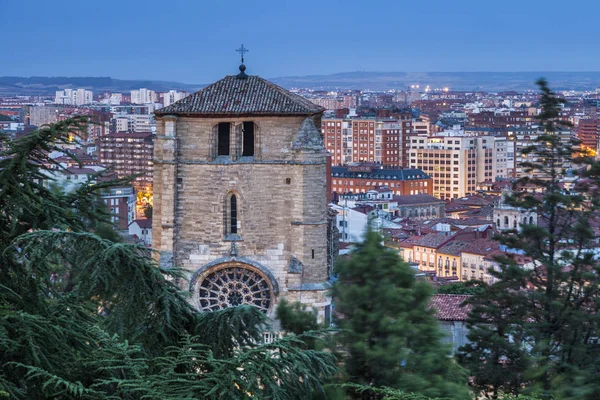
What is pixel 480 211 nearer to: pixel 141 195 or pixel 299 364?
pixel 141 195

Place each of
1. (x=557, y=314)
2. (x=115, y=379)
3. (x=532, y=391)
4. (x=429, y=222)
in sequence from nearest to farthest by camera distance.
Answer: (x=115, y=379) < (x=532, y=391) < (x=557, y=314) < (x=429, y=222)

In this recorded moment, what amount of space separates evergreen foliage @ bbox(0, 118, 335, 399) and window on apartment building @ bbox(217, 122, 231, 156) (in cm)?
1112

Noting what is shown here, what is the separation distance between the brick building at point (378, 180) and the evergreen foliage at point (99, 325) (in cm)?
10519

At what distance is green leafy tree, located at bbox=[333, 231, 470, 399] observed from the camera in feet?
32.6

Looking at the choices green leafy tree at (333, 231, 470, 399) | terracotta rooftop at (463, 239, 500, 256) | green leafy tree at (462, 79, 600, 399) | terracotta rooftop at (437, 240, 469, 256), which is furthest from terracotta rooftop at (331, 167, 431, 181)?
green leafy tree at (333, 231, 470, 399)

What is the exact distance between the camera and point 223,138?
21.7 meters

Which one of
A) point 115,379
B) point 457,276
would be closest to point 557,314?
point 115,379

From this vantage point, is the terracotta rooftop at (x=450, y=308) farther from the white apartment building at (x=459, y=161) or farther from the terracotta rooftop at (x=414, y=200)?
the white apartment building at (x=459, y=161)

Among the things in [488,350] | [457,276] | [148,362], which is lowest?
[457,276]

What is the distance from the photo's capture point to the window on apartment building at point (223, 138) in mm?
21625

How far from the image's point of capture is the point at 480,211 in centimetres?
9325

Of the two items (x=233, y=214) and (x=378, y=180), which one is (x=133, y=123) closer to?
(x=378, y=180)

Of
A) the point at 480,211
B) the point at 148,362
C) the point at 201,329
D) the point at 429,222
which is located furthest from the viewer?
the point at 480,211

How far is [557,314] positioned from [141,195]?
81.6 metres
